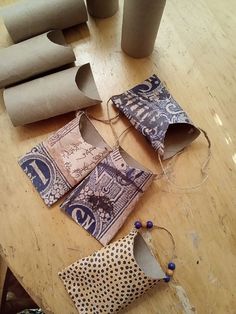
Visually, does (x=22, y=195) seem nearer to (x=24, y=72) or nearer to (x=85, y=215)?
(x=85, y=215)

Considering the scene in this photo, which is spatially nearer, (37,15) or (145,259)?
(145,259)

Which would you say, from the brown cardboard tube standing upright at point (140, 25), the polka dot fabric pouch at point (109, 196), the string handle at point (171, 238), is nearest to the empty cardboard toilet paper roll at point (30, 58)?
the brown cardboard tube standing upright at point (140, 25)

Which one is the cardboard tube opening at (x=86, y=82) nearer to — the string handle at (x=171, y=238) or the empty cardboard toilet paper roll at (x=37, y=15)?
the empty cardboard toilet paper roll at (x=37, y=15)

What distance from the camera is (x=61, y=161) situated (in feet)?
1.81

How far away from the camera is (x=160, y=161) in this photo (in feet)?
1.87

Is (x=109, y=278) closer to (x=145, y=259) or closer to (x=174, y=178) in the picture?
(x=145, y=259)

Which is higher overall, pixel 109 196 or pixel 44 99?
pixel 44 99

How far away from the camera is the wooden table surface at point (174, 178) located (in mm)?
493

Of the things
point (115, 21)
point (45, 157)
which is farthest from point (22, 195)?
point (115, 21)

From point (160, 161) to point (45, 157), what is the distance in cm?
22

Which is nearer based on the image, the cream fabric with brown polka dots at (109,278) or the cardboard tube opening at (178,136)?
the cream fabric with brown polka dots at (109,278)

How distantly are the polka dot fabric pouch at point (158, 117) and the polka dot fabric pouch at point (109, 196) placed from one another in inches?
2.9

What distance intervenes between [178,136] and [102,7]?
35cm

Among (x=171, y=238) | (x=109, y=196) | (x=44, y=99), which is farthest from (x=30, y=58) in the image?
(x=171, y=238)
